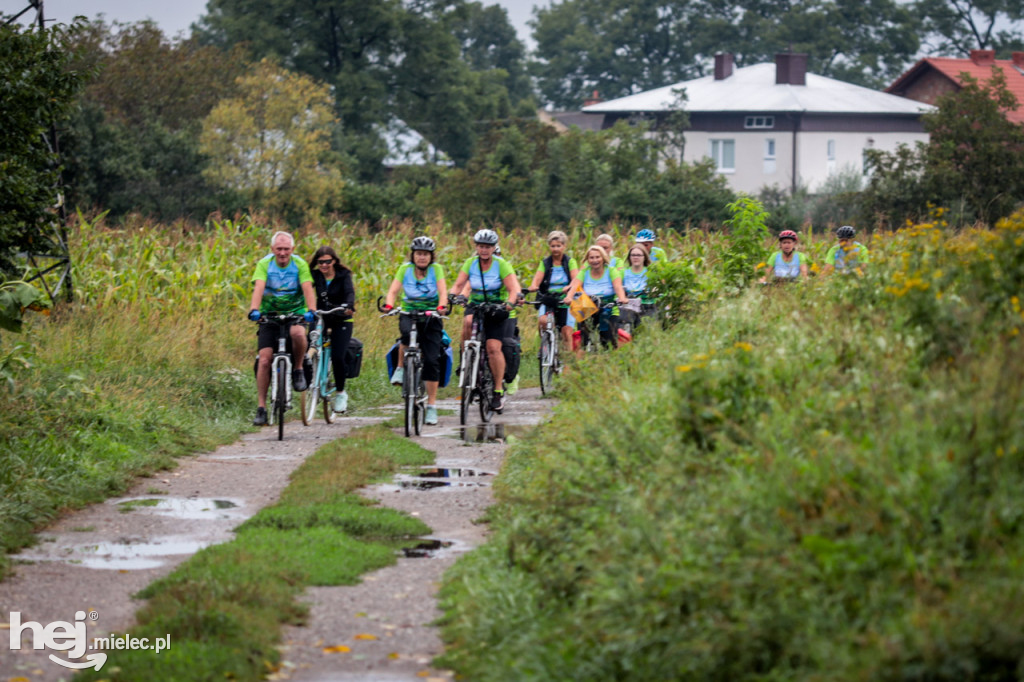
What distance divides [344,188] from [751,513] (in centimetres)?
5012

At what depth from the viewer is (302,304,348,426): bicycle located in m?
13.3

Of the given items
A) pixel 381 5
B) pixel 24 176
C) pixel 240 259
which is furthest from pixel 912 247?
pixel 381 5

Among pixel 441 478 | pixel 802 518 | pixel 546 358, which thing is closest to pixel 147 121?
pixel 546 358

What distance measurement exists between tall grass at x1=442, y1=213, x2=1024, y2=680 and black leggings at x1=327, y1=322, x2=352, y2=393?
20.9 feet

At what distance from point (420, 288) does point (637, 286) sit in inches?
151

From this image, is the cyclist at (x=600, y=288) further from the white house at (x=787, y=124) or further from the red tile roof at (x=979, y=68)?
the red tile roof at (x=979, y=68)

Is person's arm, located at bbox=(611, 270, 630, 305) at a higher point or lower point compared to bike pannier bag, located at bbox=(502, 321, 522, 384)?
higher

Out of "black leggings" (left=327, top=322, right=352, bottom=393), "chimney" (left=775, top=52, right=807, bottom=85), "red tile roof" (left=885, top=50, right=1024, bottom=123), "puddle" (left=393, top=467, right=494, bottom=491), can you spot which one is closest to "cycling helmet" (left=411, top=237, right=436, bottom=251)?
"black leggings" (left=327, top=322, right=352, bottom=393)

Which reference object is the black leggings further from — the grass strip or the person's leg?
the grass strip

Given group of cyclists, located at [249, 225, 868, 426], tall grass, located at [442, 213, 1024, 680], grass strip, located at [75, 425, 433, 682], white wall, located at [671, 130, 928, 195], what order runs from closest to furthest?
1. tall grass, located at [442, 213, 1024, 680]
2. grass strip, located at [75, 425, 433, 682]
3. group of cyclists, located at [249, 225, 868, 426]
4. white wall, located at [671, 130, 928, 195]

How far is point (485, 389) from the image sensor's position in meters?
13.5

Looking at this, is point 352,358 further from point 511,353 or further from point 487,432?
point 487,432

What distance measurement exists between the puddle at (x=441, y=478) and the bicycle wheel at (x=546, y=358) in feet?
19.7

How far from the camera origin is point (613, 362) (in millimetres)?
12109
